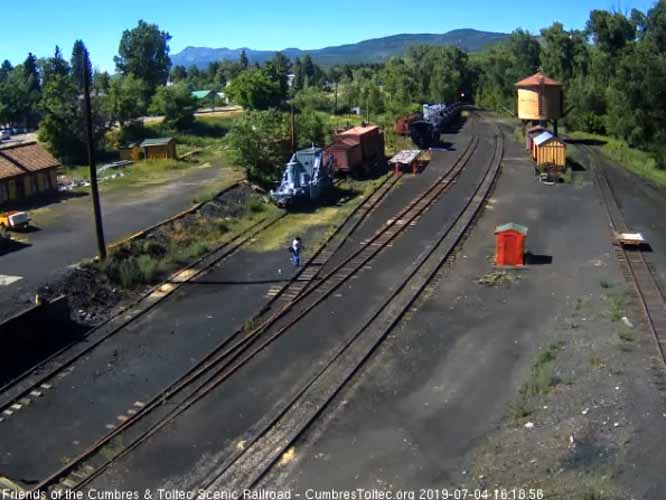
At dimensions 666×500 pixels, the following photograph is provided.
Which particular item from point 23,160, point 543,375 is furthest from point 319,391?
point 23,160

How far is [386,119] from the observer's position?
6456cm

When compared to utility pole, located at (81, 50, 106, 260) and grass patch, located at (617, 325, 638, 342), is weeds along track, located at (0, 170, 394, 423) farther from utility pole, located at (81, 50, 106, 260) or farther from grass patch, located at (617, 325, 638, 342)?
grass patch, located at (617, 325, 638, 342)

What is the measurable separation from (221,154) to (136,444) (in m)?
38.1

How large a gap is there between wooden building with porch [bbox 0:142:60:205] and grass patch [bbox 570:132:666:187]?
30.1 m

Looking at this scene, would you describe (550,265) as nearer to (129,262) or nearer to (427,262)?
(427,262)

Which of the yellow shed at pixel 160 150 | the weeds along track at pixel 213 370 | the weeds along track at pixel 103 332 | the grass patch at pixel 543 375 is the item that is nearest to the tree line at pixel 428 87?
the yellow shed at pixel 160 150

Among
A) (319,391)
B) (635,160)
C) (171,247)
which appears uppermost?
(635,160)

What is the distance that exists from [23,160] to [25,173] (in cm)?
128

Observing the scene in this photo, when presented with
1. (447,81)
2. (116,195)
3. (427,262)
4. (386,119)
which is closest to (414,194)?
(427,262)

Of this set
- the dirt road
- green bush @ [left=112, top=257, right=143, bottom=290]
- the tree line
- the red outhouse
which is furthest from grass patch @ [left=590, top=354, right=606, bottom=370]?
the tree line

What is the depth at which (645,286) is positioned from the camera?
19.5 meters

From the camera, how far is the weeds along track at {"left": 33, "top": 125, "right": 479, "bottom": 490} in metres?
11.7

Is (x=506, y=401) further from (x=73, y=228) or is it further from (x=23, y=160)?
(x=23, y=160)

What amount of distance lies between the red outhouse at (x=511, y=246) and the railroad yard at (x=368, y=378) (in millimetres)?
491
